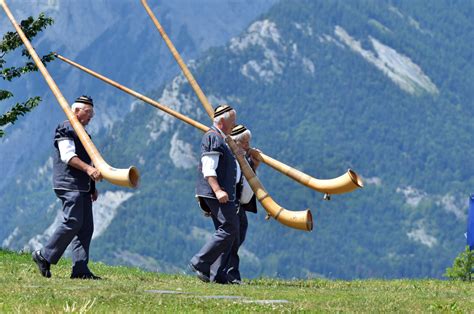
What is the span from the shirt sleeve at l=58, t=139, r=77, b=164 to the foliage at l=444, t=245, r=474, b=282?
1024cm

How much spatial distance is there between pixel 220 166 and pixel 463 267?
9.35 meters

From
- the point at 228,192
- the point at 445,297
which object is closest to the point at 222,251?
the point at 228,192

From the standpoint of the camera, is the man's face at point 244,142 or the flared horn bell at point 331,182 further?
the man's face at point 244,142

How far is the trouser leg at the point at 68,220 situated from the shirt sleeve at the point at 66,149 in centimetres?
51

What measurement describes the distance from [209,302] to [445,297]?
339 cm

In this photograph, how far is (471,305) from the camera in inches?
588

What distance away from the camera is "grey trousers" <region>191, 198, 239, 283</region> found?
18.7m

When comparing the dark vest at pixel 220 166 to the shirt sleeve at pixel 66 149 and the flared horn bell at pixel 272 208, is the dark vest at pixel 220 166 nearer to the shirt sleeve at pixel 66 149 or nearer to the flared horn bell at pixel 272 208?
the flared horn bell at pixel 272 208

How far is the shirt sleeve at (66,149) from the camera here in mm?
17938

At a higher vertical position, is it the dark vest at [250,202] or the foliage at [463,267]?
the foliage at [463,267]

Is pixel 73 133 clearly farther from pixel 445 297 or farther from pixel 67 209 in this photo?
pixel 445 297

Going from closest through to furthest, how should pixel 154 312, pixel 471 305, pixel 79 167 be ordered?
1. pixel 154 312
2. pixel 471 305
3. pixel 79 167

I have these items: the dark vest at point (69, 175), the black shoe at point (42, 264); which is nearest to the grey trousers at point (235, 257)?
the dark vest at point (69, 175)

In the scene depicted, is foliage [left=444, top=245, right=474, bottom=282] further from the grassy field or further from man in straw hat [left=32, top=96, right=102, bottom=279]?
man in straw hat [left=32, top=96, right=102, bottom=279]
